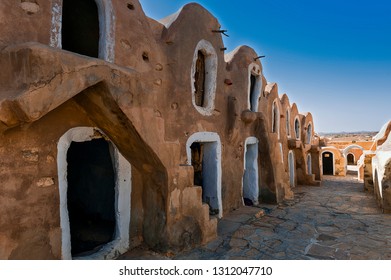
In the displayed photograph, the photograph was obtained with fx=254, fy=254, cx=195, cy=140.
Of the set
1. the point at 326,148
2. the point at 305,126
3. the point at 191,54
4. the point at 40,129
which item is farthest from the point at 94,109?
the point at 326,148

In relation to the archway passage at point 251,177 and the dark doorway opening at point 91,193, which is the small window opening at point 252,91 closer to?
the archway passage at point 251,177

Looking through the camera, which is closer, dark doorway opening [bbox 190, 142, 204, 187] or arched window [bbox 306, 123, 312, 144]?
dark doorway opening [bbox 190, 142, 204, 187]

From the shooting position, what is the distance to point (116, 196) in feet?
15.6

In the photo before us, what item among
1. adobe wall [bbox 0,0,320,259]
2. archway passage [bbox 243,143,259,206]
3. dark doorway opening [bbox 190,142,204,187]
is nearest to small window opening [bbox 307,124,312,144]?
archway passage [bbox 243,143,259,206]

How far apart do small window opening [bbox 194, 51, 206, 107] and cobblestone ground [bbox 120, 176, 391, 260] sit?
344 centimetres

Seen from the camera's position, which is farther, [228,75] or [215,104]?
[228,75]

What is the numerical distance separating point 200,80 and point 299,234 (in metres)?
4.80

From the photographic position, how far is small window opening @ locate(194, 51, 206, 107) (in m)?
7.23

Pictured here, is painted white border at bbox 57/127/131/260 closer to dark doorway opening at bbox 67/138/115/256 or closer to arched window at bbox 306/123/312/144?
dark doorway opening at bbox 67/138/115/256

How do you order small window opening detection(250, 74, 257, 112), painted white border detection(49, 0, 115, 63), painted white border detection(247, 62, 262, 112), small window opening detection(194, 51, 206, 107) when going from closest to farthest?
painted white border detection(49, 0, 115, 63)
small window opening detection(194, 51, 206, 107)
painted white border detection(247, 62, 262, 112)
small window opening detection(250, 74, 257, 112)

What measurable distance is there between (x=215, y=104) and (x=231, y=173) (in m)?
2.26

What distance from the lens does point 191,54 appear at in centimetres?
643

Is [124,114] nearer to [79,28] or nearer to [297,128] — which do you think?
[79,28]

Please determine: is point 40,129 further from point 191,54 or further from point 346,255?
point 346,255
